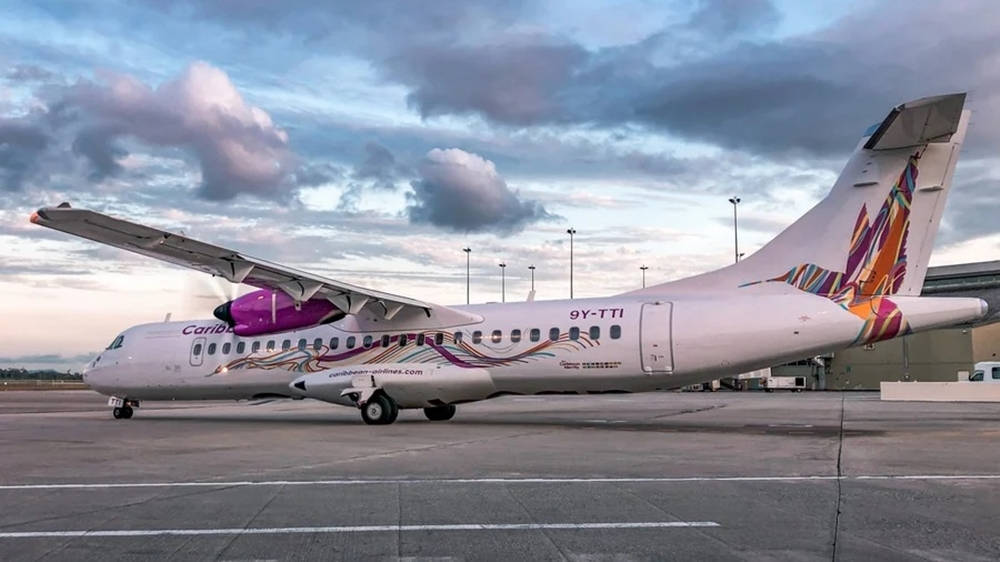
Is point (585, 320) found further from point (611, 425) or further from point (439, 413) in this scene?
point (439, 413)

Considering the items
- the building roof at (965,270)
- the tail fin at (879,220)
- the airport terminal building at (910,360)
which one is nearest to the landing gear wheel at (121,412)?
the tail fin at (879,220)

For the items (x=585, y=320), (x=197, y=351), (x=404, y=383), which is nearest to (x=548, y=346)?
(x=585, y=320)

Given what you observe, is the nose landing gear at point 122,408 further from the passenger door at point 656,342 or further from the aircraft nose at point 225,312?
the passenger door at point 656,342

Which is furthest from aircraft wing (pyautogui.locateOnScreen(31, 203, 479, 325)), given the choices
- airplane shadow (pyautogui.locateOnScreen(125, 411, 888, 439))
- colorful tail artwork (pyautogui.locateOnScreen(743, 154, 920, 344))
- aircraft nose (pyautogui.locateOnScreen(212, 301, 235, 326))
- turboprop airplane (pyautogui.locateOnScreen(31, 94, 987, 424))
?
colorful tail artwork (pyautogui.locateOnScreen(743, 154, 920, 344))

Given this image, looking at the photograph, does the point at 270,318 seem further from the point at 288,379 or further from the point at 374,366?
the point at 374,366

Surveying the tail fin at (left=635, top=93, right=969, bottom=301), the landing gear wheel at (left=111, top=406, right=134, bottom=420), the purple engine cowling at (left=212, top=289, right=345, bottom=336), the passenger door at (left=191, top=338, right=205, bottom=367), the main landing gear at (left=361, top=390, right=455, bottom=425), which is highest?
the tail fin at (left=635, top=93, right=969, bottom=301)

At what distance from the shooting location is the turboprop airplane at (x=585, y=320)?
16.2m

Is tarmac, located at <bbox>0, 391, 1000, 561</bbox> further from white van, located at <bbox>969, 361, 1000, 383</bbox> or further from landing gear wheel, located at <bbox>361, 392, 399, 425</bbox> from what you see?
white van, located at <bbox>969, 361, 1000, 383</bbox>

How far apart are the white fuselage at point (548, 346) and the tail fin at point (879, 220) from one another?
0.48 m

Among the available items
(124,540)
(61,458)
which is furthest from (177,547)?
(61,458)

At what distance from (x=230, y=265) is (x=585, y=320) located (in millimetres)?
8256

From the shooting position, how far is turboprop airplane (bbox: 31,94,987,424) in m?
16.2

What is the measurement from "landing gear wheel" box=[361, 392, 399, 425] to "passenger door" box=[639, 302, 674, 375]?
6.53 m

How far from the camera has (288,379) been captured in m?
22.2
